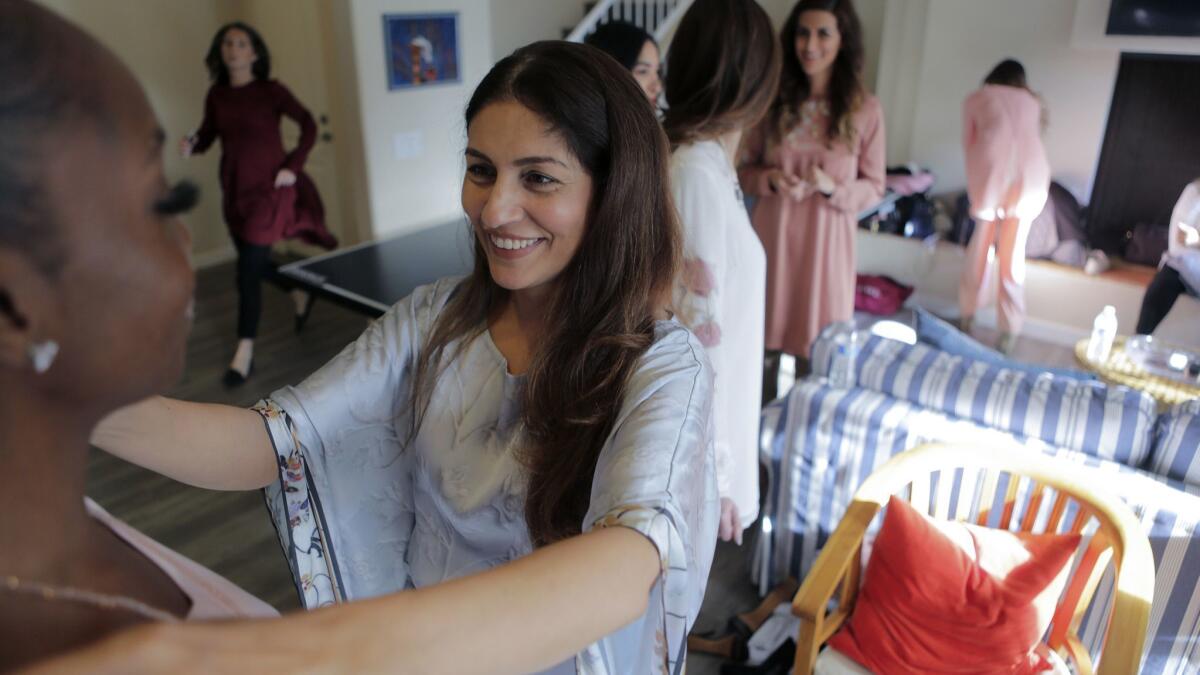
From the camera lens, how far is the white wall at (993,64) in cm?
438

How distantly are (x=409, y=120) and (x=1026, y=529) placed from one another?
3.66 m

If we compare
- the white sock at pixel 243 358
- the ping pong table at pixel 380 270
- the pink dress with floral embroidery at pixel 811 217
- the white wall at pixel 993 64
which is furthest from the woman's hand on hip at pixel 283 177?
the white wall at pixel 993 64

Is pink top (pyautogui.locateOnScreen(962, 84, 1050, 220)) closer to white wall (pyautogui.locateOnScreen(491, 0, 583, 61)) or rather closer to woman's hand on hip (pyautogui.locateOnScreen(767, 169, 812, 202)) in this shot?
woman's hand on hip (pyautogui.locateOnScreen(767, 169, 812, 202))

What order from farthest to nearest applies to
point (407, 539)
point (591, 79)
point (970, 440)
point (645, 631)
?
point (970, 440), point (407, 539), point (591, 79), point (645, 631)

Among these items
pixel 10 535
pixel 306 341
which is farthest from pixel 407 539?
pixel 306 341

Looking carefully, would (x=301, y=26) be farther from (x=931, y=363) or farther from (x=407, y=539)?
(x=407, y=539)

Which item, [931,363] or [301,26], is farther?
[301,26]

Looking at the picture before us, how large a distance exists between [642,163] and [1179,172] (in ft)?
14.4

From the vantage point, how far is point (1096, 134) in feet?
14.7

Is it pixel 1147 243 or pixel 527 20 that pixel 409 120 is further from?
pixel 1147 243

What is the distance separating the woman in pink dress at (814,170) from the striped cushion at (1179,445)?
1.30 meters

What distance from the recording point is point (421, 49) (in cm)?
446

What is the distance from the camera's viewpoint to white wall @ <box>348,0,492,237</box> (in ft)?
13.9

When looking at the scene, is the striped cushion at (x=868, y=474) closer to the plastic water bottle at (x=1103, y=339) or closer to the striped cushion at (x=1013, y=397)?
the striped cushion at (x=1013, y=397)
